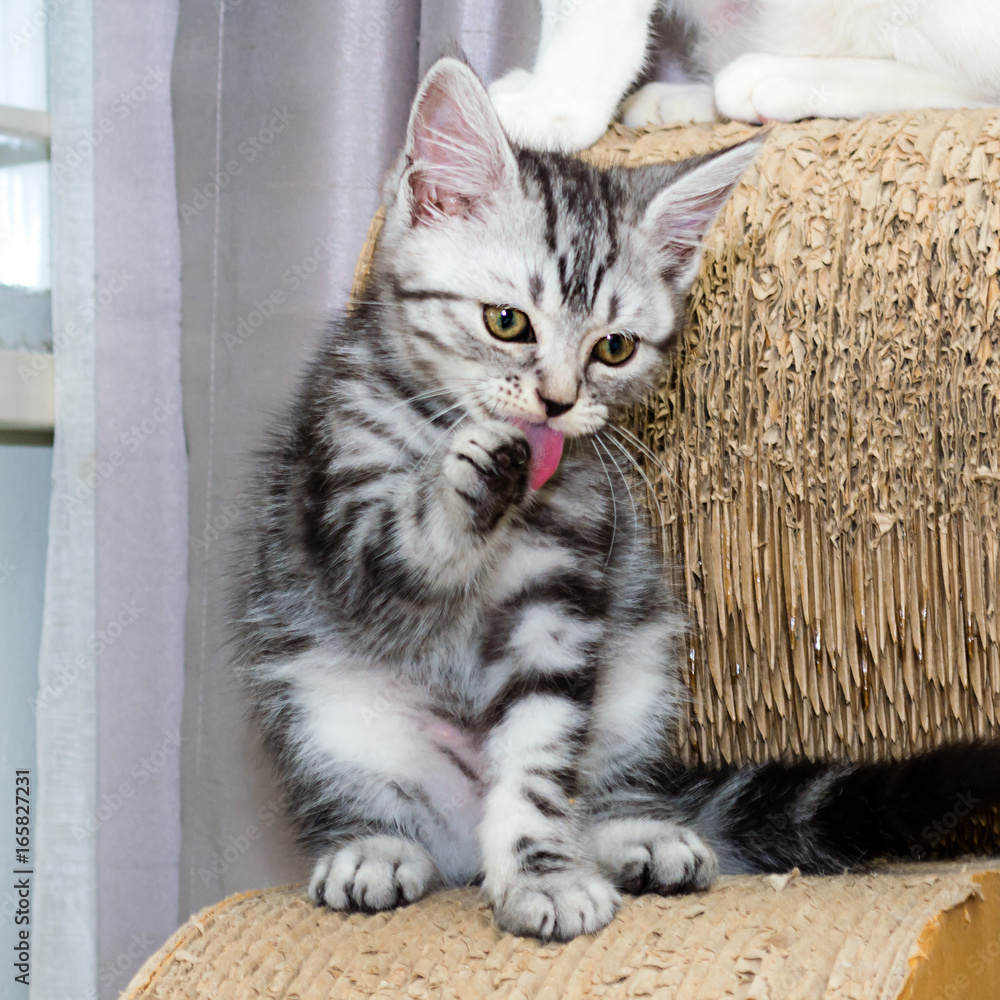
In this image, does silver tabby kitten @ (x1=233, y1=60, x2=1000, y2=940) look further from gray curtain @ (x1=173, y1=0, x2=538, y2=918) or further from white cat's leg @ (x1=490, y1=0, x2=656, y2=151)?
gray curtain @ (x1=173, y1=0, x2=538, y2=918)

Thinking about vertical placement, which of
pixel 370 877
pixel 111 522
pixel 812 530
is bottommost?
pixel 370 877

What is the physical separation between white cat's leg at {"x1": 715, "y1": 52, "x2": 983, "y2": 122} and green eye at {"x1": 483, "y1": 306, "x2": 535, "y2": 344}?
496mm

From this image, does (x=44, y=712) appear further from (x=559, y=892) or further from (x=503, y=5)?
(x=503, y=5)

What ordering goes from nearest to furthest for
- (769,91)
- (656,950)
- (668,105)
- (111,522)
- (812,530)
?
(656,950) → (812,530) → (769,91) → (668,105) → (111,522)

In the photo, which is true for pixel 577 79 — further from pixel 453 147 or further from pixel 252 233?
pixel 252 233

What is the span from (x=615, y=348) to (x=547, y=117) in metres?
0.41

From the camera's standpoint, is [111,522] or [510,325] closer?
[510,325]

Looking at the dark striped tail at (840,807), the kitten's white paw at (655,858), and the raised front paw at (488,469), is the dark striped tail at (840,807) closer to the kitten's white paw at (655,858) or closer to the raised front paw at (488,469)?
the kitten's white paw at (655,858)

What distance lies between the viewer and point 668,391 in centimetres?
112

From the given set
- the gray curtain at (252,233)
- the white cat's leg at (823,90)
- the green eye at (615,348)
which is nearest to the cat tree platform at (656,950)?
the green eye at (615,348)

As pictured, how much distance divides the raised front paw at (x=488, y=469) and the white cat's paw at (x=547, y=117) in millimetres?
547

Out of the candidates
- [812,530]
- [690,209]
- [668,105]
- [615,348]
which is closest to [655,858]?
[812,530]

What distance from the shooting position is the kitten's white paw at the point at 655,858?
896 millimetres

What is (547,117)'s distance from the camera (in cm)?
126
